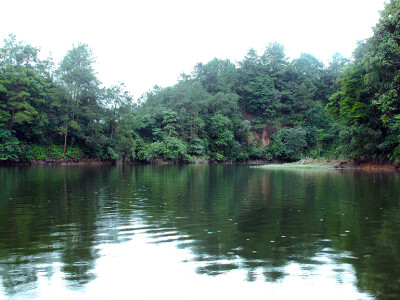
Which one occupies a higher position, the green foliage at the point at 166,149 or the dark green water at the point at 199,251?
the green foliage at the point at 166,149

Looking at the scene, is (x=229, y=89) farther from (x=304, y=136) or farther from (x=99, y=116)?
(x=99, y=116)

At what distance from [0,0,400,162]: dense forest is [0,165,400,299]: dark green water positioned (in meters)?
22.5

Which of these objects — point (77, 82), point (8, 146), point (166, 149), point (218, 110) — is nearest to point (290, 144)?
point (218, 110)

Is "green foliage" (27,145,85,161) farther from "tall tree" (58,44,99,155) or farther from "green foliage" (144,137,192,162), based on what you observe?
"green foliage" (144,137,192,162)

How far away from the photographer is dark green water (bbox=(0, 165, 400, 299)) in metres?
4.11

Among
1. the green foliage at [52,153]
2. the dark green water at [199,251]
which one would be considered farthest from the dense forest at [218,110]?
the dark green water at [199,251]

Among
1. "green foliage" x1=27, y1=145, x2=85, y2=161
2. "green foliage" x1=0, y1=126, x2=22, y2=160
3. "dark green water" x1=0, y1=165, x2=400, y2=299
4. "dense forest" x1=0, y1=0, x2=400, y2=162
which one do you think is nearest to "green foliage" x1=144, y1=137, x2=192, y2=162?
"dense forest" x1=0, y1=0, x2=400, y2=162

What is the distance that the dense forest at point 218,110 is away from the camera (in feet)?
107

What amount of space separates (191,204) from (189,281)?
22.4 feet

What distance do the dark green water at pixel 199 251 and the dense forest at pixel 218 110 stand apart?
22.5 metres

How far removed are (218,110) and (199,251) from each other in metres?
66.0

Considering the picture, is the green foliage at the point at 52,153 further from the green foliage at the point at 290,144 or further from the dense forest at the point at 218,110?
the green foliage at the point at 290,144

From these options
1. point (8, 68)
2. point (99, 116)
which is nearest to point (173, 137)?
point (99, 116)

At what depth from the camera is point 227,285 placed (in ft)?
13.7
